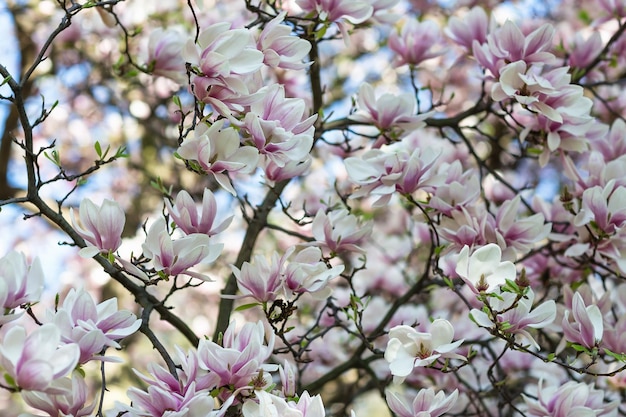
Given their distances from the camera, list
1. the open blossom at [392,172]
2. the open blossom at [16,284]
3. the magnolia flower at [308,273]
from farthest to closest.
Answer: the open blossom at [392,172], the magnolia flower at [308,273], the open blossom at [16,284]

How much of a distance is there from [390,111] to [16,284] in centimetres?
86

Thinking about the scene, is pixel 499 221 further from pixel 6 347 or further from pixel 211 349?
pixel 6 347

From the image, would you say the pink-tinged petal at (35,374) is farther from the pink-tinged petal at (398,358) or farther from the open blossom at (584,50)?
the open blossom at (584,50)

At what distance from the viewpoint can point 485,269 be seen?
125 centimetres

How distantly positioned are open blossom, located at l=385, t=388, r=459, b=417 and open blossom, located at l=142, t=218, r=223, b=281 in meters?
0.40

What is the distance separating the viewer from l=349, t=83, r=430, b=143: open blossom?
1.58m

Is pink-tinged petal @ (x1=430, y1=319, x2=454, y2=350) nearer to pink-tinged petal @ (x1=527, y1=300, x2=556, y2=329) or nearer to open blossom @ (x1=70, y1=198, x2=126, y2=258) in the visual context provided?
pink-tinged petal @ (x1=527, y1=300, x2=556, y2=329)

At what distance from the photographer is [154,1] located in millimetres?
3281

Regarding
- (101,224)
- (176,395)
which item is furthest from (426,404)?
(101,224)

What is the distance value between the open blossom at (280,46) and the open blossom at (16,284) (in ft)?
1.80

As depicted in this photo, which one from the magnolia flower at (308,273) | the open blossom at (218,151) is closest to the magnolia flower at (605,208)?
the magnolia flower at (308,273)

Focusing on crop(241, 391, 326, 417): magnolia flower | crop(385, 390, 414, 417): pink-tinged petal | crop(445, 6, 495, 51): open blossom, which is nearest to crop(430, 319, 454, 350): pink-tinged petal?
crop(385, 390, 414, 417): pink-tinged petal

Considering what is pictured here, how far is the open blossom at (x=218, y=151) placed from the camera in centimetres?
122

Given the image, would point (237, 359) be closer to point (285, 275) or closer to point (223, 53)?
point (285, 275)
